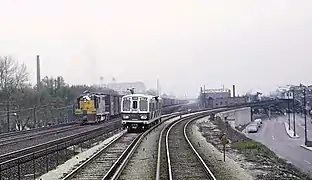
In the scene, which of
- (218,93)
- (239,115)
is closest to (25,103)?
(239,115)

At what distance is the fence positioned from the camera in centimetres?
4312

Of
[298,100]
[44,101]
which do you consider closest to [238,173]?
[44,101]

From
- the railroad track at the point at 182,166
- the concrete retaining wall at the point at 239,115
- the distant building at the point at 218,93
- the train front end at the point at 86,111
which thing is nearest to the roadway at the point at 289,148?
the concrete retaining wall at the point at 239,115

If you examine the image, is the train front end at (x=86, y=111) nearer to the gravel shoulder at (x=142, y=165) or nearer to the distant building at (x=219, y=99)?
the gravel shoulder at (x=142, y=165)

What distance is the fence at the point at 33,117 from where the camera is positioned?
43125 millimetres

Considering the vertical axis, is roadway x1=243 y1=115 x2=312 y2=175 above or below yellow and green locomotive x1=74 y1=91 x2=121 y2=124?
below

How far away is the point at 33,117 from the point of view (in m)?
48.2

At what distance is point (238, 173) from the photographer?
17.5 meters

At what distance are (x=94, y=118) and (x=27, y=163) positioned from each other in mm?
31953

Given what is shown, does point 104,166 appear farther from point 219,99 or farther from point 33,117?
point 219,99

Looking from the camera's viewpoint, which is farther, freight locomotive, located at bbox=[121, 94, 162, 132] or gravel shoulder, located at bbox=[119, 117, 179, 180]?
freight locomotive, located at bbox=[121, 94, 162, 132]

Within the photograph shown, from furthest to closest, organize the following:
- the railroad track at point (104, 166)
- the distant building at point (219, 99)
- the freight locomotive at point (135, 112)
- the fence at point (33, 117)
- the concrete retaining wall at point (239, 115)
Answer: the distant building at point (219, 99), the concrete retaining wall at point (239, 115), the fence at point (33, 117), the freight locomotive at point (135, 112), the railroad track at point (104, 166)

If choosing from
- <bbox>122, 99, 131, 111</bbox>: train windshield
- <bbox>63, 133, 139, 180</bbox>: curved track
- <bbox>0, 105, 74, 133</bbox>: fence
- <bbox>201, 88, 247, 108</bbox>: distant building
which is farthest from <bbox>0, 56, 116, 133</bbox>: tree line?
<bbox>201, 88, 247, 108</bbox>: distant building

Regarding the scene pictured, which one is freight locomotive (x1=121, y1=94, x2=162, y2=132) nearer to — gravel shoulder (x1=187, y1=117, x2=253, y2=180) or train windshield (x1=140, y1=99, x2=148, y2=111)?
train windshield (x1=140, y1=99, x2=148, y2=111)
